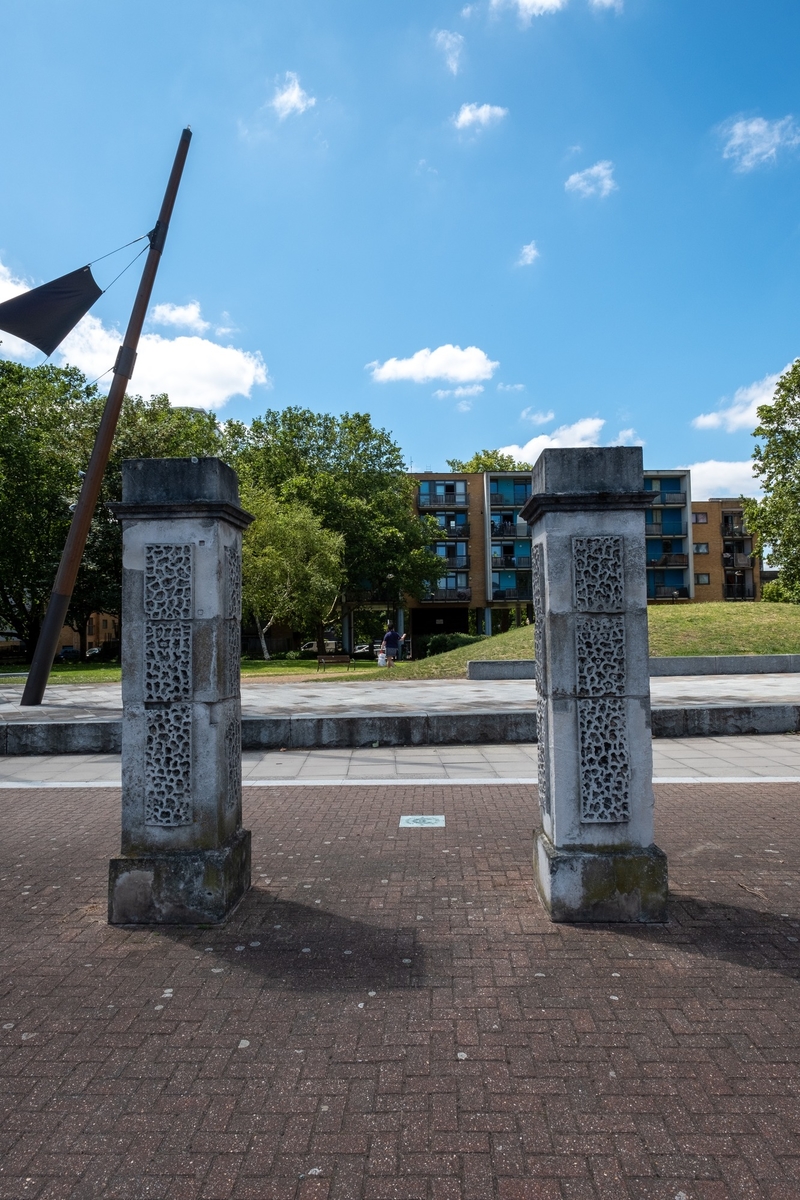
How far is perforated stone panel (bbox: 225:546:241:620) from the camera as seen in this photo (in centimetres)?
482

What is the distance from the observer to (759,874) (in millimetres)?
5207

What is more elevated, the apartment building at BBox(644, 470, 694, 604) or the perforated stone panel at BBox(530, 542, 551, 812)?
the apartment building at BBox(644, 470, 694, 604)

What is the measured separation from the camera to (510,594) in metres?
61.2

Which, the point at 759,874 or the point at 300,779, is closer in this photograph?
the point at 759,874

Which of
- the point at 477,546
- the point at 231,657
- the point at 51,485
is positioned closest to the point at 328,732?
the point at 231,657

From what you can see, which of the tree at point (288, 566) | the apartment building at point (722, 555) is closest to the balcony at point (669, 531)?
the apartment building at point (722, 555)

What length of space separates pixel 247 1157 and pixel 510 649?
23.0m

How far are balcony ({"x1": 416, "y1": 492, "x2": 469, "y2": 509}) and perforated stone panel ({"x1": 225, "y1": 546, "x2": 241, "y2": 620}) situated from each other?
190 feet

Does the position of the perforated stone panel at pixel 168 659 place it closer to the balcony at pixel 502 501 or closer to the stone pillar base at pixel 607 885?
the stone pillar base at pixel 607 885

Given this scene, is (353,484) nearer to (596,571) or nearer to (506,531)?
(506,531)

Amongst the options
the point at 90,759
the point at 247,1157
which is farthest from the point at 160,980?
the point at 90,759

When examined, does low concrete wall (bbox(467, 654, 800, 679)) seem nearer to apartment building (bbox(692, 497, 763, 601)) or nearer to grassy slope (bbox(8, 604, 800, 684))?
grassy slope (bbox(8, 604, 800, 684))

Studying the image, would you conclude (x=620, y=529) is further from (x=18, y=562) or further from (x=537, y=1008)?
(x=18, y=562)

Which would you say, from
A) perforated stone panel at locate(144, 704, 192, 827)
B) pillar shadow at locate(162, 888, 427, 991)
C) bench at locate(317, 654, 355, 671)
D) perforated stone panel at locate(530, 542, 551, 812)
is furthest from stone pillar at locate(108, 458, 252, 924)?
bench at locate(317, 654, 355, 671)
